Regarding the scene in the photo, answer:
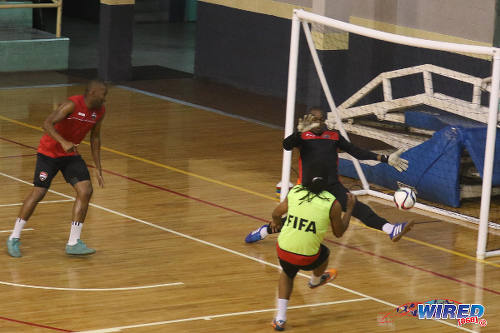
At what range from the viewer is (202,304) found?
10078mm

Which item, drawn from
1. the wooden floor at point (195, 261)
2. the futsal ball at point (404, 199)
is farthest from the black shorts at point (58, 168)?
the futsal ball at point (404, 199)

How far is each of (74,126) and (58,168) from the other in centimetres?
52

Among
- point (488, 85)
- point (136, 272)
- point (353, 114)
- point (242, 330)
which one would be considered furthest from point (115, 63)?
point (242, 330)

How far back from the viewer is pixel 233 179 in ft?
50.4

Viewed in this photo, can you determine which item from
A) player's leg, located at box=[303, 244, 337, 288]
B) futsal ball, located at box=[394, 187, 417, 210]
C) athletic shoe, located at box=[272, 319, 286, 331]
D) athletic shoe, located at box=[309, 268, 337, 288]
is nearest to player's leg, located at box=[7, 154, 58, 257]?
player's leg, located at box=[303, 244, 337, 288]

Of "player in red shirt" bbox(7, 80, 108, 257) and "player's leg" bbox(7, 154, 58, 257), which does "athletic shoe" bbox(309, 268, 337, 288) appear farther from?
"player's leg" bbox(7, 154, 58, 257)

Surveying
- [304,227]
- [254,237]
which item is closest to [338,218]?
[304,227]

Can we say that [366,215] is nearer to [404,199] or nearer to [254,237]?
[404,199]

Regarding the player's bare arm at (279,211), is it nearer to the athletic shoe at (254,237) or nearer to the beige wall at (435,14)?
the athletic shoe at (254,237)

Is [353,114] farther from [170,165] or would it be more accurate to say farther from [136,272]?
[136,272]

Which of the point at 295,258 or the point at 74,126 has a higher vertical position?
the point at 74,126

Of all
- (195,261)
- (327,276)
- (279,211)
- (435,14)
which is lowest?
(195,261)

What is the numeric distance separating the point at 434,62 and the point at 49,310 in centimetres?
1105

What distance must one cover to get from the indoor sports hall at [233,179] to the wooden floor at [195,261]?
0.03 m
